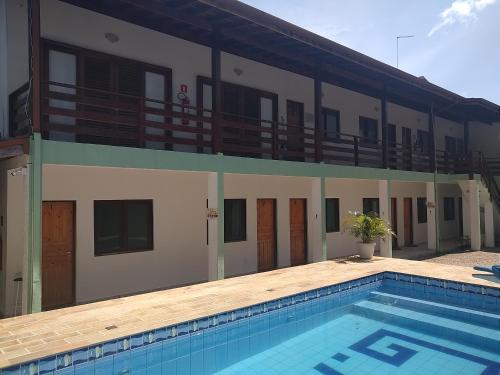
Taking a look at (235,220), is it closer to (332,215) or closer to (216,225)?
(216,225)

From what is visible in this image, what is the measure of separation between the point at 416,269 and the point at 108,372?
30.0 feet

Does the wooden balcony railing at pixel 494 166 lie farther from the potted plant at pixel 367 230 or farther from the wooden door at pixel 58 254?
the wooden door at pixel 58 254

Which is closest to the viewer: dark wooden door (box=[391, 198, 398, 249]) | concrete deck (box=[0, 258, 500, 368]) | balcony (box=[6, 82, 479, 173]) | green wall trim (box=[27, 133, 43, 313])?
concrete deck (box=[0, 258, 500, 368])

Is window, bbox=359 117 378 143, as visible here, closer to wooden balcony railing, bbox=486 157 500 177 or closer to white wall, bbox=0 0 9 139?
wooden balcony railing, bbox=486 157 500 177

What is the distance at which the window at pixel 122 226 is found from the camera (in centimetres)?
998

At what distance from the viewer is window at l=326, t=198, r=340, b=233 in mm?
16281

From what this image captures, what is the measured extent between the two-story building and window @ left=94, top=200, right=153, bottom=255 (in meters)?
0.03

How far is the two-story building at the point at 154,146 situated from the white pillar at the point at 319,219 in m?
0.06

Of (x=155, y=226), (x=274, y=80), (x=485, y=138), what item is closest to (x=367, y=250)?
(x=274, y=80)

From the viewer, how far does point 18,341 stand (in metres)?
5.91

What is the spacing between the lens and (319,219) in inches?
505

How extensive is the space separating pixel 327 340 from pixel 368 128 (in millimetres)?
13124

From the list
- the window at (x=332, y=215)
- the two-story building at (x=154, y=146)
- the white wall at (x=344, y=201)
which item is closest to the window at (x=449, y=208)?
the white wall at (x=344, y=201)

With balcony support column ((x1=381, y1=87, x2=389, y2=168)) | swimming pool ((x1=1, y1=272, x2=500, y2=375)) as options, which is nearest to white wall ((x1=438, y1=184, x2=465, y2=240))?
balcony support column ((x1=381, y1=87, x2=389, y2=168))
